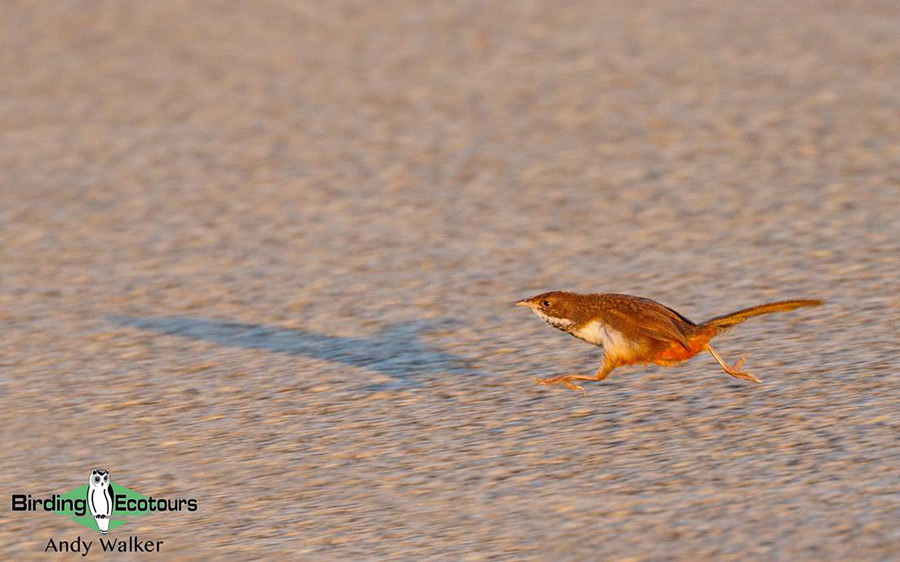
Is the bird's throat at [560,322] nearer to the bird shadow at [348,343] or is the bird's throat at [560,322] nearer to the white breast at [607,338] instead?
the white breast at [607,338]

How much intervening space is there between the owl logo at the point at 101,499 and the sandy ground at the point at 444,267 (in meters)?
0.10

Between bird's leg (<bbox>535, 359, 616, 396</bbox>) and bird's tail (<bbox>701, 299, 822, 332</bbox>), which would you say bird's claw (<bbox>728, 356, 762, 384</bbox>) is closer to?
bird's tail (<bbox>701, 299, 822, 332</bbox>)

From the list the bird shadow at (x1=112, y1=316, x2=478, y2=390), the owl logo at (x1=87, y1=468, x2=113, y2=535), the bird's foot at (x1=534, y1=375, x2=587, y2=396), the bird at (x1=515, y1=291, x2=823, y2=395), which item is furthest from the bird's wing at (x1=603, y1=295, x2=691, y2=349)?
the owl logo at (x1=87, y1=468, x2=113, y2=535)

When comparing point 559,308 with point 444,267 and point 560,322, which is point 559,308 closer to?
point 560,322

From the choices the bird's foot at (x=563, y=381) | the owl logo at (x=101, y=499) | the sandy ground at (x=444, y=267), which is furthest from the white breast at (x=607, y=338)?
the owl logo at (x=101, y=499)

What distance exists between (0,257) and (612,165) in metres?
3.90

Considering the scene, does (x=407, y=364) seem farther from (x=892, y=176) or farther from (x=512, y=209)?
(x=892, y=176)

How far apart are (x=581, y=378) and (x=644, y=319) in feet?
1.16

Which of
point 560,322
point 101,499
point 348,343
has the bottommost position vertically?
point 101,499

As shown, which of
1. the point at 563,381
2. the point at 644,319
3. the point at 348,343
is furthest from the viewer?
the point at 348,343

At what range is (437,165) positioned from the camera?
32.6 ft

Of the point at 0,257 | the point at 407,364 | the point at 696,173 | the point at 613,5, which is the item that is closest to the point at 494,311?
the point at 407,364

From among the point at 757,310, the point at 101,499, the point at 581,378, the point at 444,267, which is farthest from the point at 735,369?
the point at 101,499

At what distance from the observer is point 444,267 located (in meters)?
8.12
